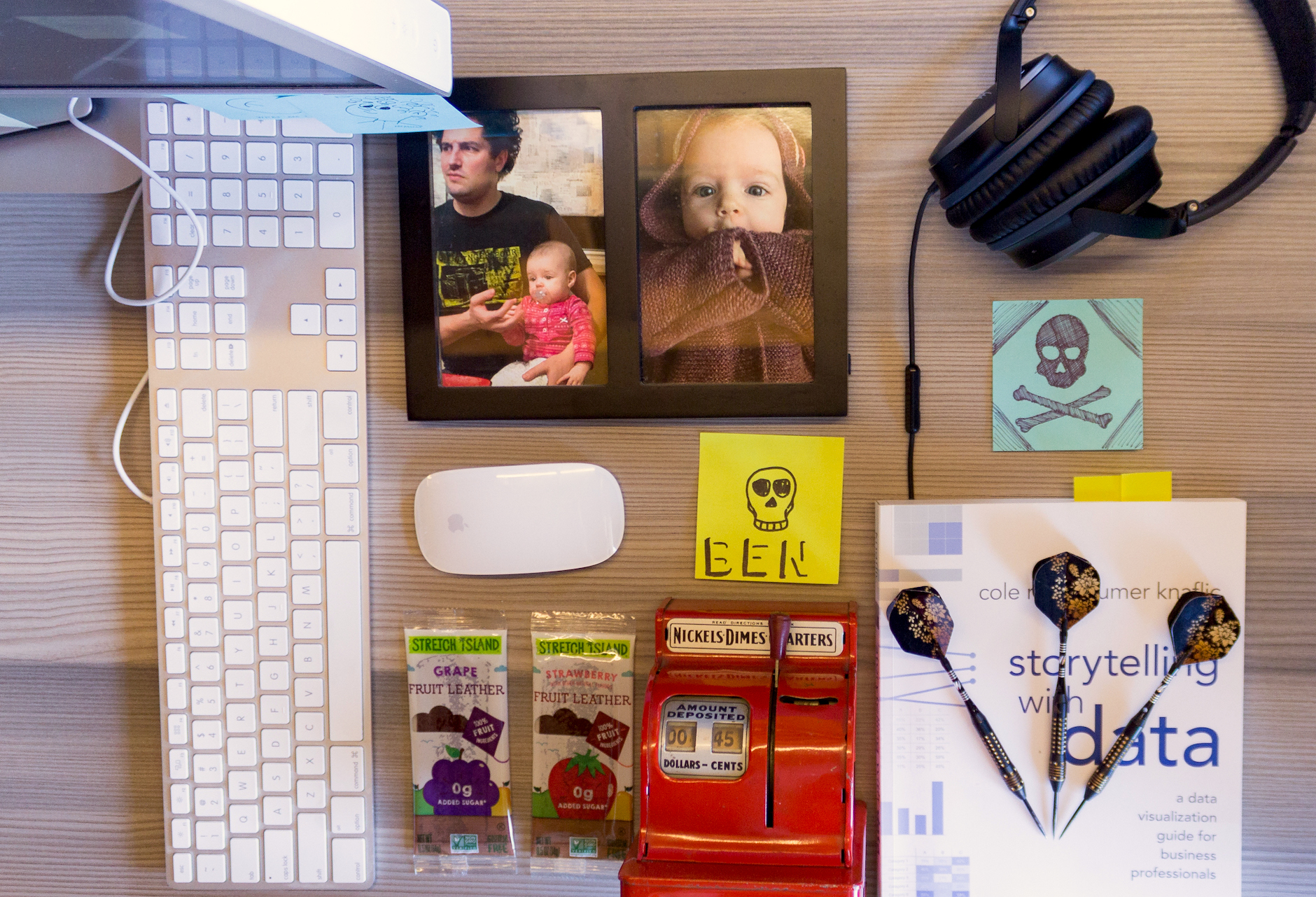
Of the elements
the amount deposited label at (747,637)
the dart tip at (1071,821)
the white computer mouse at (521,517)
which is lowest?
the dart tip at (1071,821)

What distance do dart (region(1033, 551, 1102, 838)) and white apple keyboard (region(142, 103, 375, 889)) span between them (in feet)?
2.03

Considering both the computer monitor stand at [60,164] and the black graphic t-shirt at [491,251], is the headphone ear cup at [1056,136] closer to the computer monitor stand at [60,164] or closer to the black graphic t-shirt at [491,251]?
the black graphic t-shirt at [491,251]

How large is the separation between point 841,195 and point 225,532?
65 cm

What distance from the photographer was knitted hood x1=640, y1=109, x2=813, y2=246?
2.31ft

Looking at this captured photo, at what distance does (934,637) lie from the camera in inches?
27.6

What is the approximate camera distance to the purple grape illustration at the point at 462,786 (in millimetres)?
754

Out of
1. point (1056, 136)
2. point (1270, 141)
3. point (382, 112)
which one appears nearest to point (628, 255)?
point (382, 112)

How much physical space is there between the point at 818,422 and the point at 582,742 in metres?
0.37

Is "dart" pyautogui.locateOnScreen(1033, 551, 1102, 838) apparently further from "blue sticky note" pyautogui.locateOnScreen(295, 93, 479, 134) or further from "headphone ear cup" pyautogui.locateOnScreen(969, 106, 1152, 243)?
"blue sticky note" pyautogui.locateOnScreen(295, 93, 479, 134)

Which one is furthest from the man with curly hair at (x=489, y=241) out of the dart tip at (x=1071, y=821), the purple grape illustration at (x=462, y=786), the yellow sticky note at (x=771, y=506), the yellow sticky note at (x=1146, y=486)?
the dart tip at (x=1071, y=821)

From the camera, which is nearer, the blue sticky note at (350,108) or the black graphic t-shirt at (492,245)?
the blue sticky note at (350,108)

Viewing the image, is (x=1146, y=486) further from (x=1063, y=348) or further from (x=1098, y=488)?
(x=1063, y=348)

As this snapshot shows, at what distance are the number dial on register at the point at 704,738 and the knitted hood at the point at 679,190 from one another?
0.40 m

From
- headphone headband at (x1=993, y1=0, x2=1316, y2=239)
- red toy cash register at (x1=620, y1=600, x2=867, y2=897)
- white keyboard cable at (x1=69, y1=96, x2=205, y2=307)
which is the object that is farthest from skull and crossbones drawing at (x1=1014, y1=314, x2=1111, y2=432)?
white keyboard cable at (x1=69, y1=96, x2=205, y2=307)
